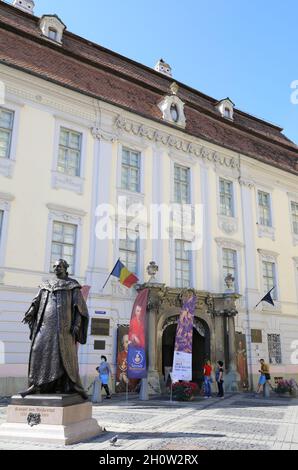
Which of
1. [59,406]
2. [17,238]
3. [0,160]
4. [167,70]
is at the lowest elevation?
[59,406]

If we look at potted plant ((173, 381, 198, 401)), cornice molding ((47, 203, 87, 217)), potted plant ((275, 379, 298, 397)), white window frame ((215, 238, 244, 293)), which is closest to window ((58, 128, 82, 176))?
cornice molding ((47, 203, 87, 217))

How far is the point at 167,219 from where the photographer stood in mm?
18203

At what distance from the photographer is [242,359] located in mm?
18422

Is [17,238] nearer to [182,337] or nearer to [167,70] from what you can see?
[182,337]

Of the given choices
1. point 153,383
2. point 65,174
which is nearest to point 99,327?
point 153,383

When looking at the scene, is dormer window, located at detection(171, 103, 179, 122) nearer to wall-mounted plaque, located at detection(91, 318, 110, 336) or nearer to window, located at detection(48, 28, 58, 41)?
window, located at detection(48, 28, 58, 41)

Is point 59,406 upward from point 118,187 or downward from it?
downward

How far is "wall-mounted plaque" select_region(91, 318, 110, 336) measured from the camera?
15164 mm

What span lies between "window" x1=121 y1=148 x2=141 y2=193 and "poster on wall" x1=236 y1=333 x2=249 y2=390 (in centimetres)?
783

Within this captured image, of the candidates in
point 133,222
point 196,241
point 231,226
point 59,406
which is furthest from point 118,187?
point 59,406

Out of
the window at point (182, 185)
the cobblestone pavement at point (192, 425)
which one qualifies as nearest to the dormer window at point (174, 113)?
the window at point (182, 185)

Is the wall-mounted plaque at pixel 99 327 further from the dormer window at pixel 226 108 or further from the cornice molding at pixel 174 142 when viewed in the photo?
the dormer window at pixel 226 108

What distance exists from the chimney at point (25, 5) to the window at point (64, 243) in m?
13.4
